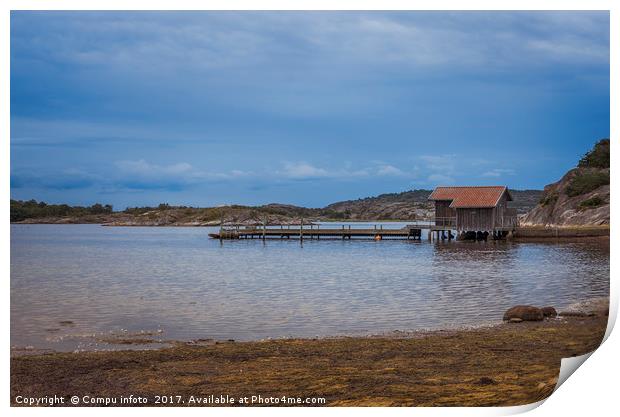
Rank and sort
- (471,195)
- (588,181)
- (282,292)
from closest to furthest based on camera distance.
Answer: (282,292), (588,181), (471,195)

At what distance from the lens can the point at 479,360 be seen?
9.48 meters

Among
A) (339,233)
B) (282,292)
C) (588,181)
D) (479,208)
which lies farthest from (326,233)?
(282,292)

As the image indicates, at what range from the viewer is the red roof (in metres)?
47.2

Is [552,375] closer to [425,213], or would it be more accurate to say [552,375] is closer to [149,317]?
[149,317]

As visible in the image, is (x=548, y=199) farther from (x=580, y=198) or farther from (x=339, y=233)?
(x=339, y=233)


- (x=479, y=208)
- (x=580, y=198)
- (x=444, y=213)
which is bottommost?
(x=444, y=213)

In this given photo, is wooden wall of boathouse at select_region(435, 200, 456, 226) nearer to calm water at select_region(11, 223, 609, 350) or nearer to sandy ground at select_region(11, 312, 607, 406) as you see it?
calm water at select_region(11, 223, 609, 350)

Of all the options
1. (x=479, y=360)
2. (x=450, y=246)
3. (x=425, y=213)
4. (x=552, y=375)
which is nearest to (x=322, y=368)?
(x=479, y=360)

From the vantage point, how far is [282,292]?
21.1 meters

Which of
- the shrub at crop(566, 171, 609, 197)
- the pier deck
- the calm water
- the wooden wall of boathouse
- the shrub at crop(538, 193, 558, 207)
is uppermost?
the shrub at crop(566, 171, 609, 197)

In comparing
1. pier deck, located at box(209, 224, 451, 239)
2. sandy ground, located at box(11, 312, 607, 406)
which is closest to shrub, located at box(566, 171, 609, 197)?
pier deck, located at box(209, 224, 451, 239)

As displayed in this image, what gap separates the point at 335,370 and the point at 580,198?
129 feet
